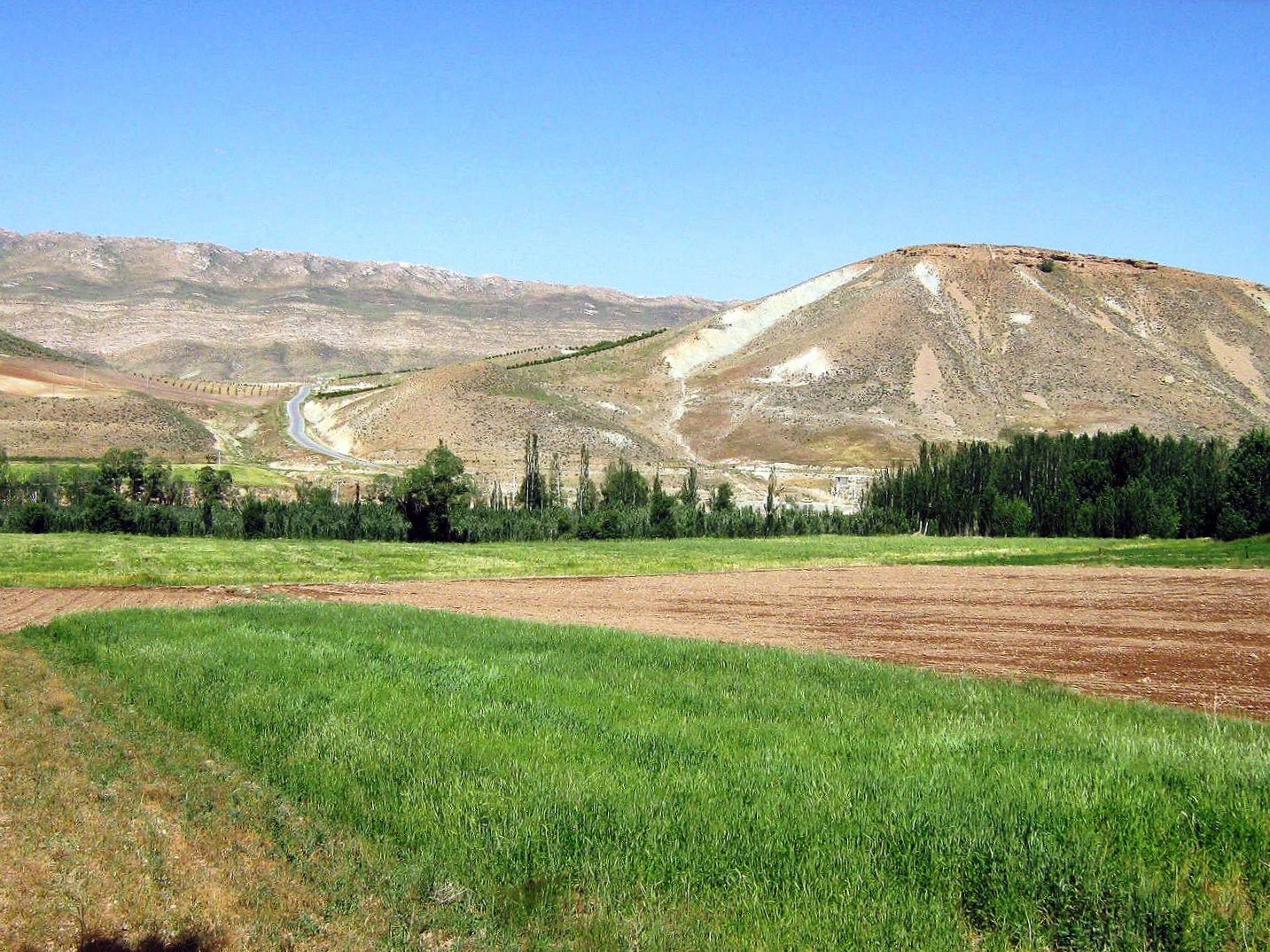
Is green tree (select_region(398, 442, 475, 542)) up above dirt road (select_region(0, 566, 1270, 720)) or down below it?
above

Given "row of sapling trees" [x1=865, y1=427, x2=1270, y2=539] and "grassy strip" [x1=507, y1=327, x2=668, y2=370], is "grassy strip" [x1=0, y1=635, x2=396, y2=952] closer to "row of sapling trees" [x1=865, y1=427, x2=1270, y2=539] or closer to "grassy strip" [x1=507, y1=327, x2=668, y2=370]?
"row of sapling trees" [x1=865, y1=427, x2=1270, y2=539]

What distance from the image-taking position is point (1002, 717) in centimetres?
1288

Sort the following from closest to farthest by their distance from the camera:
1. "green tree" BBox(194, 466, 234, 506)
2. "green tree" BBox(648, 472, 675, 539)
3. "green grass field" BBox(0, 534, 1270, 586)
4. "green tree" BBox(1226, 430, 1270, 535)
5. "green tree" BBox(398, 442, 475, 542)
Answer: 1. "green grass field" BBox(0, 534, 1270, 586)
2. "green tree" BBox(398, 442, 475, 542)
3. "green tree" BBox(194, 466, 234, 506)
4. "green tree" BBox(1226, 430, 1270, 535)
5. "green tree" BBox(648, 472, 675, 539)

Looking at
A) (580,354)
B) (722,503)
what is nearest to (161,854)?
(722,503)

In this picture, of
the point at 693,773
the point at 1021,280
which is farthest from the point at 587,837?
the point at 1021,280

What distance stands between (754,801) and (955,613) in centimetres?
2473

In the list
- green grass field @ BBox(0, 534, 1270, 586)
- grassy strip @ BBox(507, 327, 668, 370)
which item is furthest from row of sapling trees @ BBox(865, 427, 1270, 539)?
grassy strip @ BBox(507, 327, 668, 370)

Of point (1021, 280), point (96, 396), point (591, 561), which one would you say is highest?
point (1021, 280)

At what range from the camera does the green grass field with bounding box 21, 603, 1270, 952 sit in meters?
7.18

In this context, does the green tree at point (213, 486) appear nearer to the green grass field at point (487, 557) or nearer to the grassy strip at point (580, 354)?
the green grass field at point (487, 557)

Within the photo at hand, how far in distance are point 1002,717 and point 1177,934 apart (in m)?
6.09

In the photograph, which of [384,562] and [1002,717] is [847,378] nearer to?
[384,562]

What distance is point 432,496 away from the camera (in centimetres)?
6638

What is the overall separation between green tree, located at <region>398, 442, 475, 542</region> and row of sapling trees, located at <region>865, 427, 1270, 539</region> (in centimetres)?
4217
